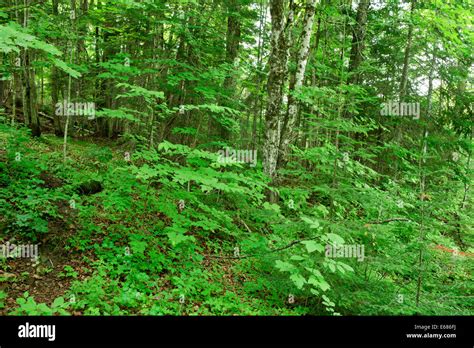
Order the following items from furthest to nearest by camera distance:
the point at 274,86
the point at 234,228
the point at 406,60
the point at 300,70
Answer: the point at 406,60 → the point at 300,70 → the point at 274,86 → the point at 234,228

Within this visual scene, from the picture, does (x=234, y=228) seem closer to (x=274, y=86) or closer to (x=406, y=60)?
(x=274, y=86)

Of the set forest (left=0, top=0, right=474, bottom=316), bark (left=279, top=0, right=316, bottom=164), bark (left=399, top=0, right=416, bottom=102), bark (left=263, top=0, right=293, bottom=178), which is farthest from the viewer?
bark (left=399, top=0, right=416, bottom=102)

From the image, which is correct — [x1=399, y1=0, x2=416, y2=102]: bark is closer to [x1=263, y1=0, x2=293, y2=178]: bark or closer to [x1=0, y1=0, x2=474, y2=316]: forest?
[x1=0, y1=0, x2=474, y2=316]: forest

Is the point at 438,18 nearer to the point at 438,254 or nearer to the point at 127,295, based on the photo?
the point at 438,254

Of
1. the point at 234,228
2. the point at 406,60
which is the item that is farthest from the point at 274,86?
the point at 406,60

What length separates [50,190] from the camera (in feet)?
22.9

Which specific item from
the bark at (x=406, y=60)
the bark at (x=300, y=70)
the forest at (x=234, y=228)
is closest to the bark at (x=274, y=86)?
the forest at (x=234, y=228)

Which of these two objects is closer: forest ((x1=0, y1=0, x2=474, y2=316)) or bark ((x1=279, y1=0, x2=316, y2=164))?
forest ((x1=0, y1=0, x2=474, y2=316))

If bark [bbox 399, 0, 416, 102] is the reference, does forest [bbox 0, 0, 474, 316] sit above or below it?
below

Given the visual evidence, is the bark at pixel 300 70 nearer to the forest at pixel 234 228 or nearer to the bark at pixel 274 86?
the forest at pixel 234 228

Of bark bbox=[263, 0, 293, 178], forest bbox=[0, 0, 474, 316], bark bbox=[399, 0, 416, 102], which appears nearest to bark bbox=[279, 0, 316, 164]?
forest bbox=[0, 0, 474, 316]

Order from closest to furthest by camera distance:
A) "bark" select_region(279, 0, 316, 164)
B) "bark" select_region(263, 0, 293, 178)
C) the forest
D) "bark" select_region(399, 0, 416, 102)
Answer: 1. the forest
2. "bark" select_region(263, 0, 293, 178)
3. "bark" select_region(279, 0, 316, 164)
4. "bark" select_region(399, 0, 416, 102)

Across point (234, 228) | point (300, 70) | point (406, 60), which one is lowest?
point (234, 228)
